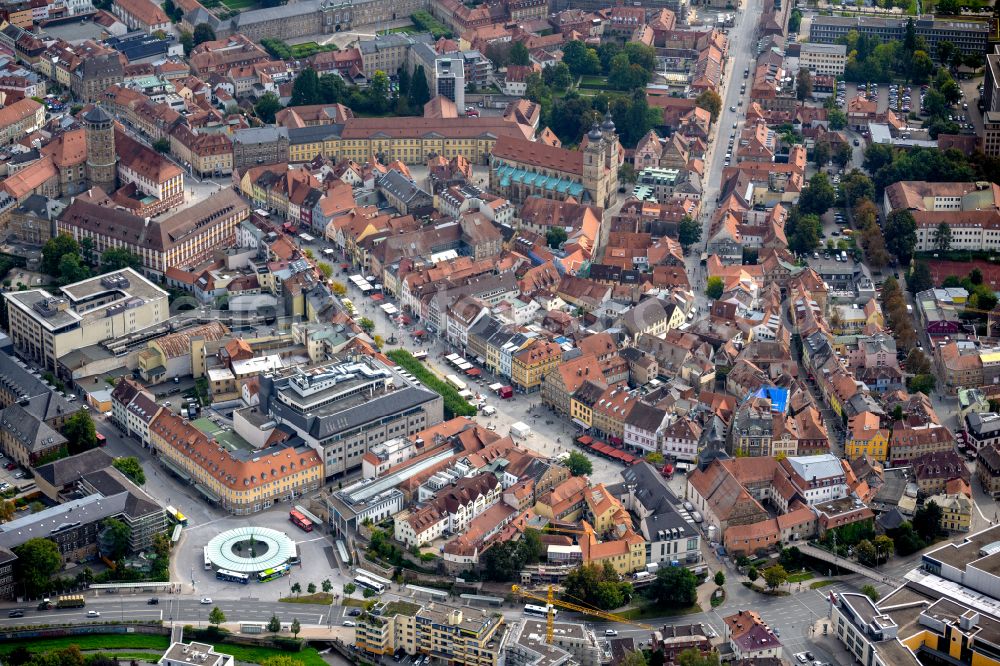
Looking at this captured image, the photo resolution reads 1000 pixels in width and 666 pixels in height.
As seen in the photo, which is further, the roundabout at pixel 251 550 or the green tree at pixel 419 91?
the green tree at pixel 419 91

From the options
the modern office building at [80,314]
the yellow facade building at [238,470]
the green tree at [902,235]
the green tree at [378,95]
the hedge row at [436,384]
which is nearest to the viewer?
the yellow facade building at [238,470]

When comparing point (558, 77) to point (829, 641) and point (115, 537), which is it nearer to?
point (115, 537)

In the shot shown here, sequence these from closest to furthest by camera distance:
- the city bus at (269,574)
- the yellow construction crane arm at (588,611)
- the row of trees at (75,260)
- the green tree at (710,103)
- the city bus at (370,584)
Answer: the yellow construction crane arm at (588,611) → the city bus at (370,584) → the city bus at (269,574) → the row of trees at (75,260) → the green tree at (710,103)

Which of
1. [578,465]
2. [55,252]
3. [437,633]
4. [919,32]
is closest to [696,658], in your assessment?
[437,633]

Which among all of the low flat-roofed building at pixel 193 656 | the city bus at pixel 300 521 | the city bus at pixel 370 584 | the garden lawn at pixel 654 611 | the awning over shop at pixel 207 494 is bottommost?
the awning over shop at pixel 207 494

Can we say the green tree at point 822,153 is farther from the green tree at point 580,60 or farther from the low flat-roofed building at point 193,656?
the low flat-roofed building at point 193,656

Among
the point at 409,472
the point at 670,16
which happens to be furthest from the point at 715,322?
the point at 670,16

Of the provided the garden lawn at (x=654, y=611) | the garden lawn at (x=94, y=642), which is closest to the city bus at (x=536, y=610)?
the garden lawn at (x=654, y=611)
